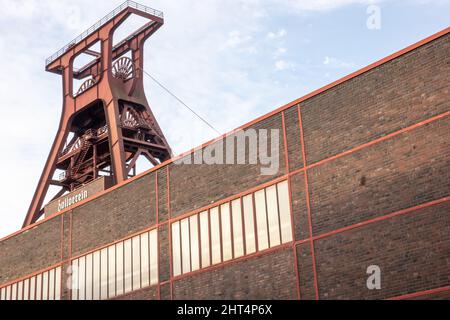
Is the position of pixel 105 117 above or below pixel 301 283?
above

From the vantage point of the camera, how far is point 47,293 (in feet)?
120

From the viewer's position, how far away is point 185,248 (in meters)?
30.6

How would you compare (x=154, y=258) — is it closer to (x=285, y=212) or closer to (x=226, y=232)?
(x=226, y=232)

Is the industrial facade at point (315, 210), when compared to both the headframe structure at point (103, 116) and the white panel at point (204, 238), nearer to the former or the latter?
the white panel at point (204, 238)

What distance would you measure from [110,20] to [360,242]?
24.8 meters

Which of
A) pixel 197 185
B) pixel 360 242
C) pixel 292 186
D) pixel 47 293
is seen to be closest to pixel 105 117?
pixel 47 293

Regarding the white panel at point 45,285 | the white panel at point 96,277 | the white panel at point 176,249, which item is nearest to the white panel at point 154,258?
the white panel at point 176,249

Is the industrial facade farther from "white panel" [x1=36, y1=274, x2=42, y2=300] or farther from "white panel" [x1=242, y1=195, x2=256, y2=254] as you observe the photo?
"white panel" [x1=36, y1=274, x2=42, y2=300]

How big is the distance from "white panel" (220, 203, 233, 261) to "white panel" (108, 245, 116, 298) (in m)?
6.52

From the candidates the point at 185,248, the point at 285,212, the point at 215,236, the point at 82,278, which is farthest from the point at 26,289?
the point at 285,212

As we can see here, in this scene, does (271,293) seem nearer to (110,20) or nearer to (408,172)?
(408,172)

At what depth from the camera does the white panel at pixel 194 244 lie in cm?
3006

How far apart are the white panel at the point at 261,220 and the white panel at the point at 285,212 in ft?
2.69

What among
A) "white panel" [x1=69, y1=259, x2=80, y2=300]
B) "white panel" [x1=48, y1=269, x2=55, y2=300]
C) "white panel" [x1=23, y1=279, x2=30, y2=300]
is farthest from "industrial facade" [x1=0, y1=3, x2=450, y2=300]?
"white panel" [x1=23, y1=279, x2=30, y2=300]
